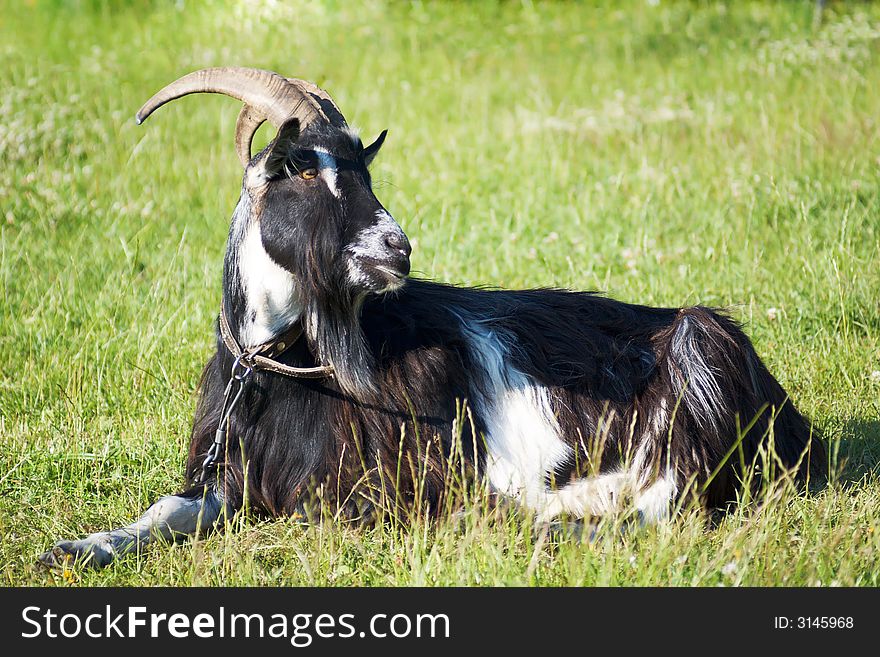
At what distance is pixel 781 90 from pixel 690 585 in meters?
7.21

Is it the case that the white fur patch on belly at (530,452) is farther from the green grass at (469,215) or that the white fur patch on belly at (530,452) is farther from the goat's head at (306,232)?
the goat's head at (306,232)

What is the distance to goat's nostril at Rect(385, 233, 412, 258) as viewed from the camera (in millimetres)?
3488

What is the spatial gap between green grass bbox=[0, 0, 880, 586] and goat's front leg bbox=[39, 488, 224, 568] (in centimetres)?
7

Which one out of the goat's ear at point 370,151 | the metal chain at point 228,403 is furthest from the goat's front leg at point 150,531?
the goat's ear at point 370,151

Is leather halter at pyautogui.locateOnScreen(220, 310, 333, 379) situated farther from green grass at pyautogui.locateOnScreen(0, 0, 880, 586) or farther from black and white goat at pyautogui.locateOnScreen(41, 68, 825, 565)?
green grass at pyautogui.locateOnScreen(0, 0, 880, 586)

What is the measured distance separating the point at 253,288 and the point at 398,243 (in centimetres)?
56

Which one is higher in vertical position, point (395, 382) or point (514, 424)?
point (395, 382)

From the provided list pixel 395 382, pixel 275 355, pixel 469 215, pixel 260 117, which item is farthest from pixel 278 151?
pixel 469 215

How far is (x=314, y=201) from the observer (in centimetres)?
359

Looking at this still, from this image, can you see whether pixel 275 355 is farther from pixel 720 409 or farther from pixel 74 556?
pixel 720 409

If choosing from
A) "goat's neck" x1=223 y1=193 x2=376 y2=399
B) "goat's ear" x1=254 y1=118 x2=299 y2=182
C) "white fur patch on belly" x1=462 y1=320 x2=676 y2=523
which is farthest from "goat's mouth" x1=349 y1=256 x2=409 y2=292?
"white fur patch on belly" x1=462 y1=320 x2=676 y2=523

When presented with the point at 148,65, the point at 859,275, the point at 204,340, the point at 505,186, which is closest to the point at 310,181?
the point at 204,340

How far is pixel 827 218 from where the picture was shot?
267 inches
